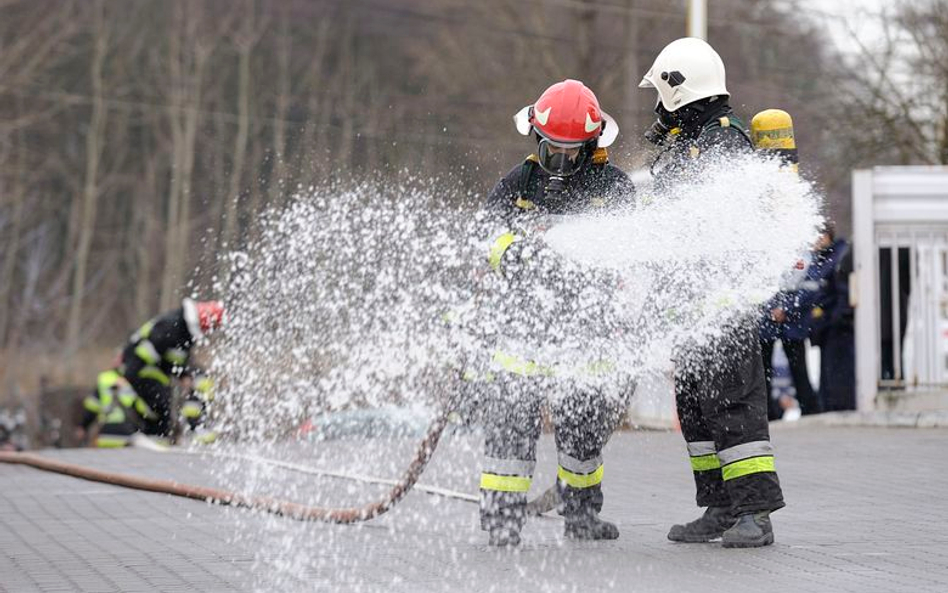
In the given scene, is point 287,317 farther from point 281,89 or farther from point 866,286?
point 281,89

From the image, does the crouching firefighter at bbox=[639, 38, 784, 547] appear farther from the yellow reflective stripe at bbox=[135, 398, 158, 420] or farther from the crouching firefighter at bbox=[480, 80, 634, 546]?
the yellow reflective stripe at bbox=[135, 398, 158, 420]

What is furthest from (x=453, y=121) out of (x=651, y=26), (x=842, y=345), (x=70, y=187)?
(x=842, y=345)

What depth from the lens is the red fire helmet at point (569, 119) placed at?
7117 mm

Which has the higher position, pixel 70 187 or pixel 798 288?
pixel 70 187

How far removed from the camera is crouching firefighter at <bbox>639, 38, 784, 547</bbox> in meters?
6.77

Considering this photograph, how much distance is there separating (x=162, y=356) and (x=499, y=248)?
916cm

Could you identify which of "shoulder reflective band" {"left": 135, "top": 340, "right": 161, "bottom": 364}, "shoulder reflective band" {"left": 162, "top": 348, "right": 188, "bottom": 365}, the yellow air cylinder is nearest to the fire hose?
the yellow air cylinder

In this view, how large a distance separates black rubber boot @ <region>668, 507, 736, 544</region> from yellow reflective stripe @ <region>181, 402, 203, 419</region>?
9.89 meters

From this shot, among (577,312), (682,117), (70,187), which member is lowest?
(577,312)

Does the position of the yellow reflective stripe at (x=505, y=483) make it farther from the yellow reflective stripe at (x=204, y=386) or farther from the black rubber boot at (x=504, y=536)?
the yellow reflective stripe at (x=204, y=386)

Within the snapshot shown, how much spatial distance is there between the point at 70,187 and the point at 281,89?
6.14m

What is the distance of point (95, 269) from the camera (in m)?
42.6

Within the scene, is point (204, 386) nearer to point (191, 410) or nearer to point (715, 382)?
point (191, 410)

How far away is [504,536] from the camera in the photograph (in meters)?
6.94
